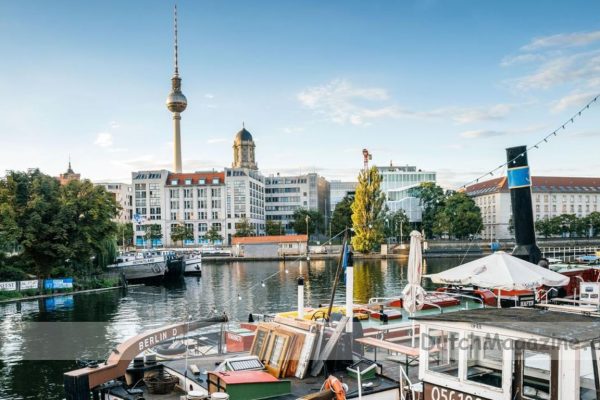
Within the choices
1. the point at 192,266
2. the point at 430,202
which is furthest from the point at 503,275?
the point at 430,202

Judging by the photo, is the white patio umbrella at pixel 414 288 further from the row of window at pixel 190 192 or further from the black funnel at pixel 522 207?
the row of window at pixel 190 192

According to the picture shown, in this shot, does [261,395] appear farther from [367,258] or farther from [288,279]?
[367,258]

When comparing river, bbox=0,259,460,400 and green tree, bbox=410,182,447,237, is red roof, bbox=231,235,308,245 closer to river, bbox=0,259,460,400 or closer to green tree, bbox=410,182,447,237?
river, bbox=0,259,460,400

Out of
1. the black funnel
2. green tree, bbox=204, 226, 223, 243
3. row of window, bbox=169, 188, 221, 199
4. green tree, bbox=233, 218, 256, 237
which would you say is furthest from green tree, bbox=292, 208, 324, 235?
the black funnel

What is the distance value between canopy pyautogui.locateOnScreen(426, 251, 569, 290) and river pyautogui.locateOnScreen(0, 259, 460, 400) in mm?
14870

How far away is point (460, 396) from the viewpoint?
7.84 m

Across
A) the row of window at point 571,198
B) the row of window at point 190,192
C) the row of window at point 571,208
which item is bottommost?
the row of window at point 571,208

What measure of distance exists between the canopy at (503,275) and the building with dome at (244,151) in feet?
498

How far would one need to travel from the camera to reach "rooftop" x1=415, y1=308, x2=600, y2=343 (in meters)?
7.04

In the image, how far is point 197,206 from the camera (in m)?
135

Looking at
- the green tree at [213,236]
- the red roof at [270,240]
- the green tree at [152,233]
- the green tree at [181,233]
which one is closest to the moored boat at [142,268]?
the red roof at [270,240]

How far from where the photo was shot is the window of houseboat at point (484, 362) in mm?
7754

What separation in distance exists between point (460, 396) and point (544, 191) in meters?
153

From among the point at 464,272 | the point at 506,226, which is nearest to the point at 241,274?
the point at 464,272
